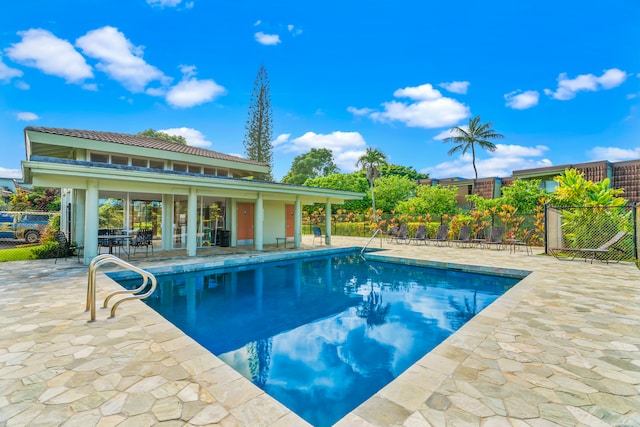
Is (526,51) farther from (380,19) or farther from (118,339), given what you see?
(118,339)

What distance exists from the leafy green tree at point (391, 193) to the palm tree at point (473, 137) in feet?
25.7

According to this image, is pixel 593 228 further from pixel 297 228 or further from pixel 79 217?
pixel 79 217

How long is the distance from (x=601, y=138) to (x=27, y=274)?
3800 centimetres

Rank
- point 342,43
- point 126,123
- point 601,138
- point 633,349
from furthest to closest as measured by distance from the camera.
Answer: point 601,138, point 126,123, point 342,43, point 633,349

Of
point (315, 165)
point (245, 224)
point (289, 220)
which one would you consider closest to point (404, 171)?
point (315, 165)

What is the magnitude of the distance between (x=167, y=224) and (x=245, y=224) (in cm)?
379

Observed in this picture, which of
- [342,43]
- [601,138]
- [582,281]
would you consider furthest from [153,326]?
[601,138]

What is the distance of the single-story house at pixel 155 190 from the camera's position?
851cm

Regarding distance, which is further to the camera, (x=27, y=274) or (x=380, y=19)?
(x=380, y=19)

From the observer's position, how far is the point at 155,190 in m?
9.97

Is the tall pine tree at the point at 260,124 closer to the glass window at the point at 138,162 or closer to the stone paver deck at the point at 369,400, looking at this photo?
the glass window at the point at 138,162

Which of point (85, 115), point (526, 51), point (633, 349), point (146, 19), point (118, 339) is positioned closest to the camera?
point (633, 349)

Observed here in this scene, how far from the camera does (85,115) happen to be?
1977 cm

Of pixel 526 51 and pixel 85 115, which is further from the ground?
Result: pixel 526 51
